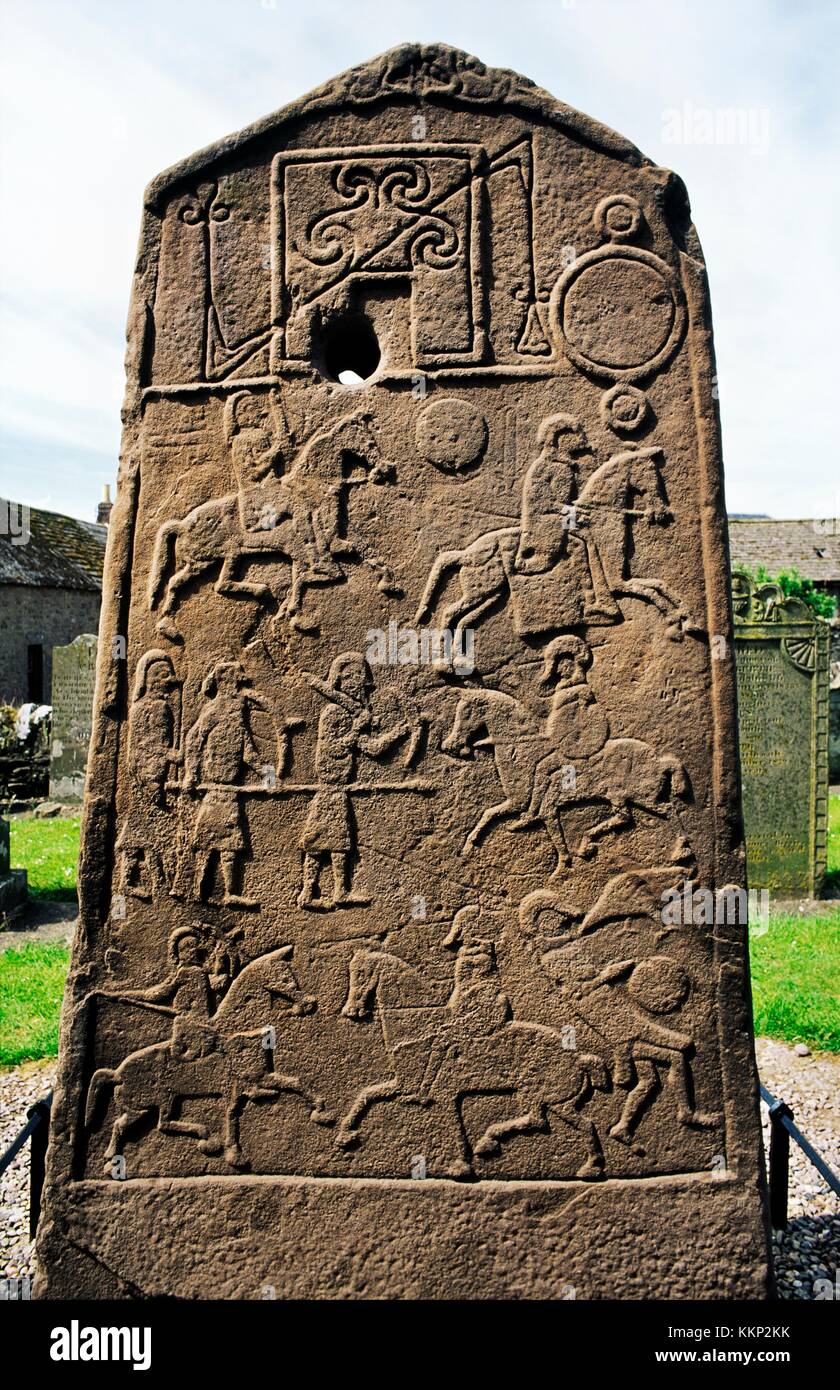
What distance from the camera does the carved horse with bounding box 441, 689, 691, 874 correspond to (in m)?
2.63

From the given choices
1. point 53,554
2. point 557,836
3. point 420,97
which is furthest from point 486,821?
point 53,554

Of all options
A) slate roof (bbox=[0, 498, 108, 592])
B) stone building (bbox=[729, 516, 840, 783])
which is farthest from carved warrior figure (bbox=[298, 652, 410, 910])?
stone building (bbox=[729, 516, 840, 783])

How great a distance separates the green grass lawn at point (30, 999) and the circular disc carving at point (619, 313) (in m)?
3.45

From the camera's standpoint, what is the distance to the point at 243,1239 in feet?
8.53

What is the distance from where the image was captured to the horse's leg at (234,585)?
2.71 meters

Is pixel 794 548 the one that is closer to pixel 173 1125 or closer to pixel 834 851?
pixel 834 851

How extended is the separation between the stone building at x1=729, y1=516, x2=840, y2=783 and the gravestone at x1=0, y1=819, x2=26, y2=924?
18.3 metres

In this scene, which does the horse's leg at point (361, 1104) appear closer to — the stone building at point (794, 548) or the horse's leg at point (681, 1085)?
the horse's leg at point (681, 1085)

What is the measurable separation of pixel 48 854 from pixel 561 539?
820 cm

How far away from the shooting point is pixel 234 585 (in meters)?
2.72

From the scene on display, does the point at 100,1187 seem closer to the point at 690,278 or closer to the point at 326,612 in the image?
the point at 326,612

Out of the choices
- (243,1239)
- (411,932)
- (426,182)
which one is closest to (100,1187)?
(243,1239)

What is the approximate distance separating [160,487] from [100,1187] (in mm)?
1948
